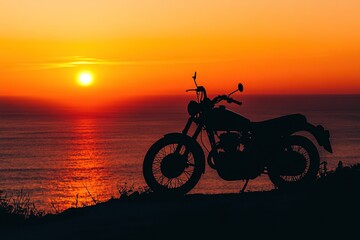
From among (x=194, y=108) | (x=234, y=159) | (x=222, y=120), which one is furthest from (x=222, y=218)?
(x=194, y=108)

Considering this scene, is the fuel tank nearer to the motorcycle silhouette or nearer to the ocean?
the motorcycle silhouette

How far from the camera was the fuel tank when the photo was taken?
10154 mm

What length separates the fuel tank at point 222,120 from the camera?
10154 millimetres

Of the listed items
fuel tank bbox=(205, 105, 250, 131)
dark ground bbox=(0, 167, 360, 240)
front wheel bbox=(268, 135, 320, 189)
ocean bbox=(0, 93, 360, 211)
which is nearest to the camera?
dark ground bbox=(0, 167, 360, 240)

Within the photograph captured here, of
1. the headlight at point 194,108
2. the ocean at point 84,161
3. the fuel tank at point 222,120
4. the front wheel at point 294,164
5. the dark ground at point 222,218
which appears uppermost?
the ocean at point 84,161

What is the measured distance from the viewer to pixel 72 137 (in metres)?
153

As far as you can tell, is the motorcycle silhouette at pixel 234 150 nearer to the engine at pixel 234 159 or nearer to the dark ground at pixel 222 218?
the engine at pixel 234 159

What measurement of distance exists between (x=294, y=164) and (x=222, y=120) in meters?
1.48

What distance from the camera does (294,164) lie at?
10586 millimetres

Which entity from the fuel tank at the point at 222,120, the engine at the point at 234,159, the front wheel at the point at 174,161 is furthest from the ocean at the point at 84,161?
the fuel tank at the point at 222,120

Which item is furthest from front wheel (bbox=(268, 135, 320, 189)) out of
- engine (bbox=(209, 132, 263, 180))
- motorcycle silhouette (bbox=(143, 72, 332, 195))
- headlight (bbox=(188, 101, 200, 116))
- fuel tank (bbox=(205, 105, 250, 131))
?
headlight (bbox=(188, 101, 200, 116))

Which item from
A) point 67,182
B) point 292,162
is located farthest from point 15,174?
point 292,162

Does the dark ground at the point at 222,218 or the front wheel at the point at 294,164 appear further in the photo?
the front wheel at the point at 294,164

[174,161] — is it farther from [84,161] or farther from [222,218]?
[84,161]
